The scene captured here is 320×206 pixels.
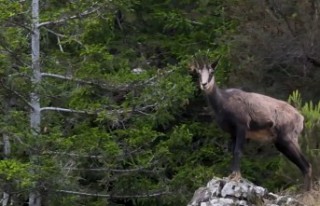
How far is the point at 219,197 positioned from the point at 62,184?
5.00m

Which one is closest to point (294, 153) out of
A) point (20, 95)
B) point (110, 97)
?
point (20, 95)

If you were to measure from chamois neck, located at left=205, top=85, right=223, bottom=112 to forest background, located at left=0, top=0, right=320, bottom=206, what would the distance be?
3516mm

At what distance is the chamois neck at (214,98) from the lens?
13.3 meters

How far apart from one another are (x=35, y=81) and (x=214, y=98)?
493 cm

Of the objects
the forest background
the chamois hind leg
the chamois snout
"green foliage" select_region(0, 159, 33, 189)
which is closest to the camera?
the chamois snout

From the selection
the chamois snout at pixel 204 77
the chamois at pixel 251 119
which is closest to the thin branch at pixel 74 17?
the chamois at pixel 251 119

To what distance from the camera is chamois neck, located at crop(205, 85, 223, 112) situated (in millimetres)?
13273

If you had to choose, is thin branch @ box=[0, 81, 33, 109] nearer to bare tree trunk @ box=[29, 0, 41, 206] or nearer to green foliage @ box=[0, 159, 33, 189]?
bare tree trunk @ box=[29, 0, 41, 206]

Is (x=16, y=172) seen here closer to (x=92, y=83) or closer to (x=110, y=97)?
(x=92, y=83)

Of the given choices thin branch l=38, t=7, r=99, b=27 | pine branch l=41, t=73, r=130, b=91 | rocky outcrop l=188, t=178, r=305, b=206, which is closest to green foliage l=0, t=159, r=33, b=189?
pine branch l=41, t=73, r=130, b=91

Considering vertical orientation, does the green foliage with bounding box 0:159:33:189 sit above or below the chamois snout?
below

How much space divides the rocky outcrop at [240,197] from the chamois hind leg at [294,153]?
90 cm

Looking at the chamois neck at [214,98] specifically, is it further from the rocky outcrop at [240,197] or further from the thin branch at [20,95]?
the thin branch at [20,95]

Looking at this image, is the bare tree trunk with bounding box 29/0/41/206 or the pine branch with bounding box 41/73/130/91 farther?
the pine branch with bounding box 41/73/130/91
